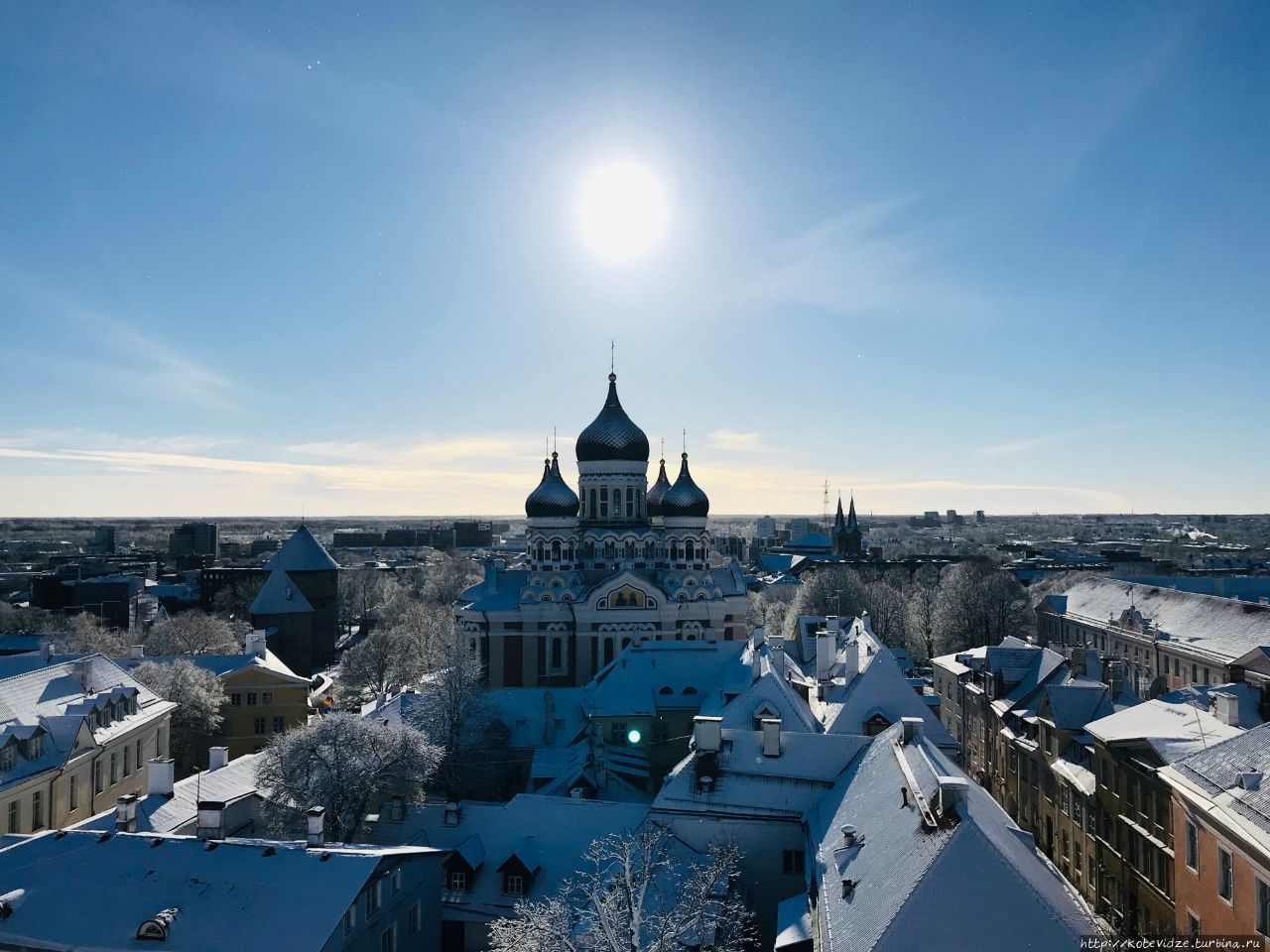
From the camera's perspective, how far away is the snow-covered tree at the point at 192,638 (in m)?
67.8

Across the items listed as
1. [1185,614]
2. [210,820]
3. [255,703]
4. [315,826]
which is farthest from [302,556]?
[1185,614]

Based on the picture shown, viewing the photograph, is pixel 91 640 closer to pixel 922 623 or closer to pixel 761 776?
pixel 761 776

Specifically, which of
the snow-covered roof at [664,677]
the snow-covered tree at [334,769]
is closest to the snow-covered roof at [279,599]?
the snow-covered roof at [664,677]

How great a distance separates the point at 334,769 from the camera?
27.9 meters

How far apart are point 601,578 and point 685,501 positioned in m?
7.98

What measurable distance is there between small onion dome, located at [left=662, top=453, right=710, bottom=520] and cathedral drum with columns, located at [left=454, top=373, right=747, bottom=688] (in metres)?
0.07

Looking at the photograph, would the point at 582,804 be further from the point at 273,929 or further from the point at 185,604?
the point at 185,604

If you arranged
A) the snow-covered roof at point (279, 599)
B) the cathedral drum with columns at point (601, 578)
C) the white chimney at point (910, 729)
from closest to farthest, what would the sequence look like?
the white chimney at point (910, 729)
the cathedral drum with columns at point (601, 578)
the snow-covered roof at point (279, 599)

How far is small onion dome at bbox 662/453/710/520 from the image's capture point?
63656mm

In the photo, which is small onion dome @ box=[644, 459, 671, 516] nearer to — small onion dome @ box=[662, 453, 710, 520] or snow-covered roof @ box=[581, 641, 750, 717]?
small onion dome @ box=[662, 453, 710, 520]

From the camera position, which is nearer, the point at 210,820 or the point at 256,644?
the point at 210,820

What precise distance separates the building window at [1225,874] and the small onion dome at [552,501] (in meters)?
49.4

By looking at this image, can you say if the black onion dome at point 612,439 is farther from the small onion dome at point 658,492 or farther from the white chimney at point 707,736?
the white chimney at point 707,736

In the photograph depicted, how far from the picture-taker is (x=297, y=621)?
6344 cm
